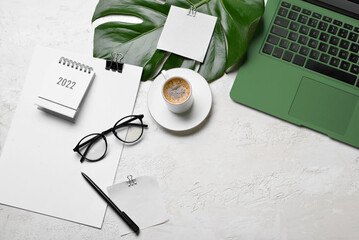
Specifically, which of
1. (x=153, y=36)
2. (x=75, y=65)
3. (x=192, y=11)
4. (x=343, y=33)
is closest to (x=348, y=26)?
Answer: (x=343, y=33)

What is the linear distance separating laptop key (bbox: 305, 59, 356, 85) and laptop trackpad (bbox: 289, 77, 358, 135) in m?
0.03

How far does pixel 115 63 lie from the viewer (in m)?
0.95

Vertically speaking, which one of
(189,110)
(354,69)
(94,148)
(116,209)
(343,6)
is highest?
(343,6)

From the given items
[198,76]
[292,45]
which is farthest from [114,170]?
[292,45]

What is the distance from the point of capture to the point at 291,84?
0.91 m

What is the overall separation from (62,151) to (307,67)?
2.20ft

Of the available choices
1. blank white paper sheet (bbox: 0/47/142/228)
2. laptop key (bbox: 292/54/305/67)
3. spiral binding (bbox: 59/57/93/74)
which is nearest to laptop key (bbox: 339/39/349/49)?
laptop key (bbox: 292/54/305/67)

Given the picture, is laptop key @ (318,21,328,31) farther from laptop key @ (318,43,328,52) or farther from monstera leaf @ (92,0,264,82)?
monstera leaf @ (92,0,264,82)

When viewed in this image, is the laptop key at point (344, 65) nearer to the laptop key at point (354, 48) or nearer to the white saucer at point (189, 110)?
the laptop key at point (354, 48)

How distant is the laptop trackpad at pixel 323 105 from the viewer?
896mm

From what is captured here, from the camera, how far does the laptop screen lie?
0.90m

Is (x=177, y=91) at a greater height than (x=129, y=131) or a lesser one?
greater

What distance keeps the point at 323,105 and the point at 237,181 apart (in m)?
0.29

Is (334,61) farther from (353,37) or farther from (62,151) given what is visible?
(62,151)
